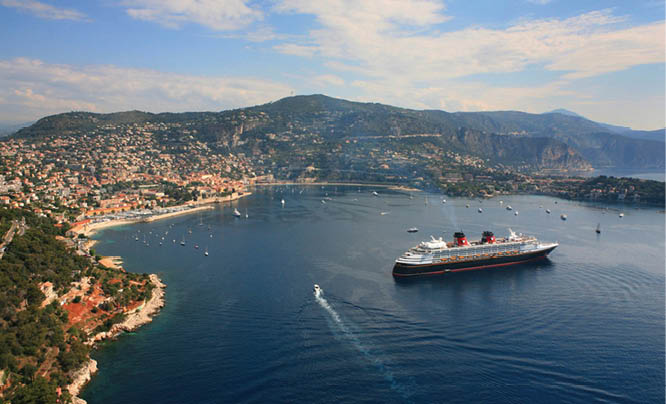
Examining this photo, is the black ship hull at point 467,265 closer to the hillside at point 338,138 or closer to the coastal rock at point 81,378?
the coastal rock at point 81,378

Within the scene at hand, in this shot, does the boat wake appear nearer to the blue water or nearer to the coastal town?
the blue water

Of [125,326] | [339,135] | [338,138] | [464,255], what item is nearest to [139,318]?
[125,326]

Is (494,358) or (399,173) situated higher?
(399,173)

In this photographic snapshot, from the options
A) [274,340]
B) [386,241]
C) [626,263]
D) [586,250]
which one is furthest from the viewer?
[386,241]

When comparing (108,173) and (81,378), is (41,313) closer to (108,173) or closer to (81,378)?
(81,378)

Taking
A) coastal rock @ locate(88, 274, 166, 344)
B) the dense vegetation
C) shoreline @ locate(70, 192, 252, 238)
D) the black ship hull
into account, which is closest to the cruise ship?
the black ship hull

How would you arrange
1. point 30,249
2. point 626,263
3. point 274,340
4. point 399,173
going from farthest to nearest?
point 399,173
point 626,263
point 30,249
point 274,340

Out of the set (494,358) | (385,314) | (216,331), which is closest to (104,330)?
(216,331)

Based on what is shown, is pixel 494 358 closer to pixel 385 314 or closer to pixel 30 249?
pixel 385 314

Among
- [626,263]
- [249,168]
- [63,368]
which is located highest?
[249,168]

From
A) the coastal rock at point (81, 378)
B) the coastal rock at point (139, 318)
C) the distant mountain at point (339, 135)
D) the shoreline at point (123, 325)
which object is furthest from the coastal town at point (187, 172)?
the coastal rock at point (81, 378)
